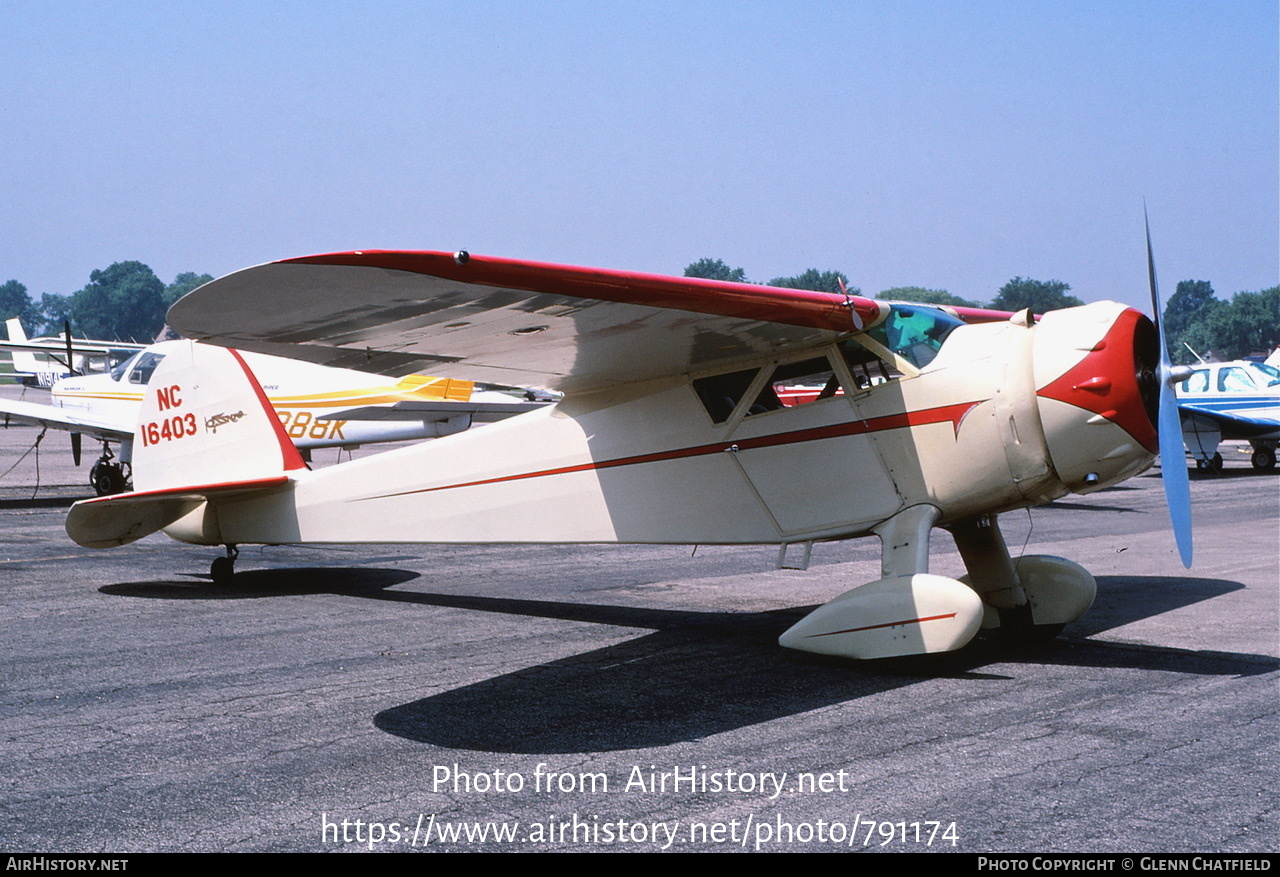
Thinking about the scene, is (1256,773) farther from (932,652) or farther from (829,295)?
(829,295)

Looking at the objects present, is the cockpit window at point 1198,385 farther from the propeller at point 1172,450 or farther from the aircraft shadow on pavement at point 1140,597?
the propeller at point 1172,450

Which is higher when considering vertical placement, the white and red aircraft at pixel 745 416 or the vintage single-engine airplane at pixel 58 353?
the vintage single-engine airplane at pixel 58 353

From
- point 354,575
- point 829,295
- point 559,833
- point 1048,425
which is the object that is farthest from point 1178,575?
point 559,833

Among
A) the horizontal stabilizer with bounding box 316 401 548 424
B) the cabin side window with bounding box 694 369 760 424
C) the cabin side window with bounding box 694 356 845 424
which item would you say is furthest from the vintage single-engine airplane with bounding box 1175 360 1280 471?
the cabin side window with bounding box 694 369 760 424

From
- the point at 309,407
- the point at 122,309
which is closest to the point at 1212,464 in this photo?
the point at 309,407

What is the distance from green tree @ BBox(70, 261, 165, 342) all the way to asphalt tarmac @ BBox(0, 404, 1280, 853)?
185 metres

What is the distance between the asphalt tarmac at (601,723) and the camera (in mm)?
3953

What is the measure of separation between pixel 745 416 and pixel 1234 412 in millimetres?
21976

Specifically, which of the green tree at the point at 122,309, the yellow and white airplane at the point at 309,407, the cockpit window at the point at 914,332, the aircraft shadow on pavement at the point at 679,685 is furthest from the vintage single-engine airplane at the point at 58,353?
the green tree at the point at 122,309

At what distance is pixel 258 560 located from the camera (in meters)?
11.8

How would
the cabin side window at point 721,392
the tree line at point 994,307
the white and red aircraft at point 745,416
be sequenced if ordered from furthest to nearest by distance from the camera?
the tree line at point 994,307 → the cabin side window at point 721,392 → the white and red aircraft at point 745,416

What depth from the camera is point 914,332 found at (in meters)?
6.85

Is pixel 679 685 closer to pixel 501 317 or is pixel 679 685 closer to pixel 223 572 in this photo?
pixel 501 317

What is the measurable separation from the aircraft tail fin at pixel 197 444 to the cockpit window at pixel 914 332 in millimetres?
5217
